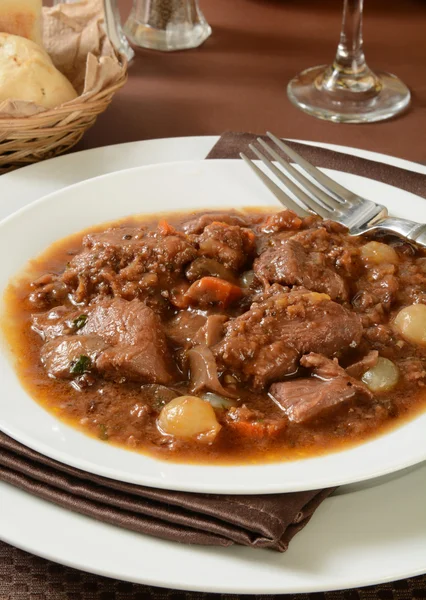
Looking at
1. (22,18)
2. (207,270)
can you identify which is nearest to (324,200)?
(207,270)

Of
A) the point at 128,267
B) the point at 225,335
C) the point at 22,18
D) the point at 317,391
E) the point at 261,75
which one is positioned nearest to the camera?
the point at 317,391

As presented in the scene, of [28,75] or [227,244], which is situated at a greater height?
[28,75]

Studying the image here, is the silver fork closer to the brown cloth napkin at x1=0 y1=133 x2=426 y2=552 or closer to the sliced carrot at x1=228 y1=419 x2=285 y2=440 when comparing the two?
the sliced carrot at x1=228 y1=419 x2=285 y2=440

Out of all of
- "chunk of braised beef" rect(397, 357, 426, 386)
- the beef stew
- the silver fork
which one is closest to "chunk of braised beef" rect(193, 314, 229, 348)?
the beef stew

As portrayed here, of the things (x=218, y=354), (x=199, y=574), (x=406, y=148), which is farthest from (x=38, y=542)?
(x=406, y=148)

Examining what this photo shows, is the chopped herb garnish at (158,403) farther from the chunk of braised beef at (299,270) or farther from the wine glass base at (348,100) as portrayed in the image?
the wine glass base at (348,100)

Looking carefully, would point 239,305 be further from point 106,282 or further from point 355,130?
point 355,130

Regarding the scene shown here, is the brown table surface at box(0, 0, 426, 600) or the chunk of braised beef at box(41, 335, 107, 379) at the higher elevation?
the chunk of braised beef at box(41, 335, 107, 379)

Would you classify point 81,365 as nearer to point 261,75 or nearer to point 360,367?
point 360,367
